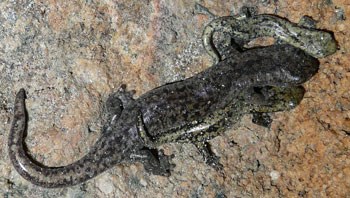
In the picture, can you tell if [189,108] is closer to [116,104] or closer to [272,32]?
[116,104]

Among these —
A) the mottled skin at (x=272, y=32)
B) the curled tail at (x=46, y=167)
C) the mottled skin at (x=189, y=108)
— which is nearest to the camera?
the curled tail at (x=46, y=167)

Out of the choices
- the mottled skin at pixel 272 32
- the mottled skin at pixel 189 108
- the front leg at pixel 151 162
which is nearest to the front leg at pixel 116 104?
the mottled skin at pixel 189 108

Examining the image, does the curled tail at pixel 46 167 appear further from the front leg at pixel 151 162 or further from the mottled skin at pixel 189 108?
the front leg at pixel 151 162

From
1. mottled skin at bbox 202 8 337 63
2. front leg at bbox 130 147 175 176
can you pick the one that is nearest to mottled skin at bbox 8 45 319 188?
front leg at bbox 130 147 175 176

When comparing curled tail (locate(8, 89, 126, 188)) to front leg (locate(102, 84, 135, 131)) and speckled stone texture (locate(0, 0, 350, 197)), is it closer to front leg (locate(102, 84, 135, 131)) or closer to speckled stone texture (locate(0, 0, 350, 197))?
speckled stone texture (locate(0, 0, 350, 197))

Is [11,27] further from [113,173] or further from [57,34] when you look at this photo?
[113,173]

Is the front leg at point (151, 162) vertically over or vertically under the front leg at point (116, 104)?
under
